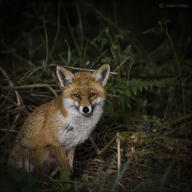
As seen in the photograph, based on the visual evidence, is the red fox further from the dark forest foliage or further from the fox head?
the dark forest foliage

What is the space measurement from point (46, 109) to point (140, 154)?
1.76 metres

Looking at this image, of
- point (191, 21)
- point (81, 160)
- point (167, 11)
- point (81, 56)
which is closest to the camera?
point (81, 160)

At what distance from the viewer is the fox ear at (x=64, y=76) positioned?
12.9 ft

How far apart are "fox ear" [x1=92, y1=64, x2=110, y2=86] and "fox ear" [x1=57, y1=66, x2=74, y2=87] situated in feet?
1.35

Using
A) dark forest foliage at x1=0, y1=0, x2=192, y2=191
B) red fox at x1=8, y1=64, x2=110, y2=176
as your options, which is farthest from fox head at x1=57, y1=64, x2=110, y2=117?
dark forest foliage at x1=0, y1=0, x2=192, y2=191

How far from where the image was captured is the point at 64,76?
404 cm

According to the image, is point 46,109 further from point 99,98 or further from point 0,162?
point 0,162

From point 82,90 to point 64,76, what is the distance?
1.32 feet

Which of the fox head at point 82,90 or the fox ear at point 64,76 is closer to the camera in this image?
the fox head at point 82,90

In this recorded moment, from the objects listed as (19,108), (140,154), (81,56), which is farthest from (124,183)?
(81,56)

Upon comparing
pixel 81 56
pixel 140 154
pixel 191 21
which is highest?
pixel 191 21

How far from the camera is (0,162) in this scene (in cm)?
326

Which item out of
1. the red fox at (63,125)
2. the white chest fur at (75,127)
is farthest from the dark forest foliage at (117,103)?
the white chest fur at (75,127)

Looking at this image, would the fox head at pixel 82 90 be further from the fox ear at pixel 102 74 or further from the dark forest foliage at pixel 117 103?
the dark forest foliage at pixel 117 103
